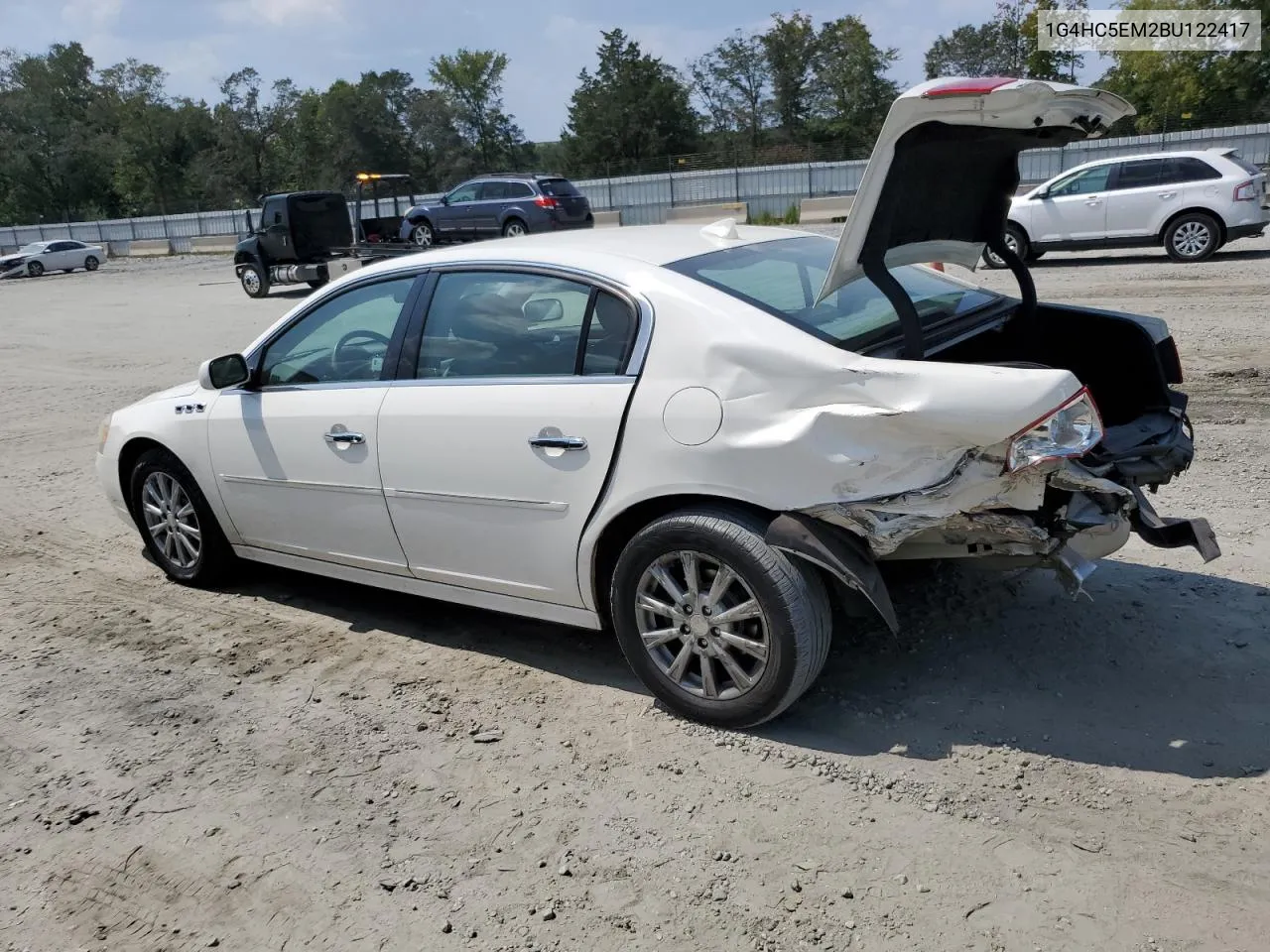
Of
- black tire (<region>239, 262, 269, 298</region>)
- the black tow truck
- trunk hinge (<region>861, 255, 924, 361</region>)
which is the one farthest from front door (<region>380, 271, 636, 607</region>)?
black tire (<region>239, 262, 269, 298</region>)

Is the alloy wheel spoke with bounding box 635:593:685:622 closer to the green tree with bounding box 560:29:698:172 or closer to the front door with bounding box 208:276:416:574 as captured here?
the front door with bounding box 208:276:416:574

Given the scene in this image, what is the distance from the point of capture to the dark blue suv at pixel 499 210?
24.4 m

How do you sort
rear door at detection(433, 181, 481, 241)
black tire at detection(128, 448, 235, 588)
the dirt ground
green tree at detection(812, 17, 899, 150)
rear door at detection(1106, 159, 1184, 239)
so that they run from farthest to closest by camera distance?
green tree at detection(812, 17, 899, 150)
rear door at detection(433, 181, 481, 241)
rear door at detection(1106, 159, 1184, 239)
black tire at detection(128, 448, 235, 588)
the dirt ground

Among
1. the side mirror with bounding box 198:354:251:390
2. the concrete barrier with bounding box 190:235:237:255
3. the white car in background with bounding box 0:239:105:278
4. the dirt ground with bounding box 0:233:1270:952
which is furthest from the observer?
the concrete barrier with bounding box 190:235:237:255

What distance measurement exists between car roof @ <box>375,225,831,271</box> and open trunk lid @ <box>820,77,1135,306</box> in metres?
0.72

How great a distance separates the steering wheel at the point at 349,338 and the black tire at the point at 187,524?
1.11 metres

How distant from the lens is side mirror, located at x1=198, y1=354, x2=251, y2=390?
477cm

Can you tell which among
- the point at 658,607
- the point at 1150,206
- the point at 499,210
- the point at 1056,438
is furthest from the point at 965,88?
the point at 499,210

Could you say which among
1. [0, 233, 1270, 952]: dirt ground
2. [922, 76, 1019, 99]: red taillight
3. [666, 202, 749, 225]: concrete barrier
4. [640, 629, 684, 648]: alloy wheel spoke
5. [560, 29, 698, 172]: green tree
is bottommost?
[0, 233, 1270, 952]: dirt ground

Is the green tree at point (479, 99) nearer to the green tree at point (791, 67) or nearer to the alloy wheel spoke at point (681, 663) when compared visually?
the green tree at point (791, 67)

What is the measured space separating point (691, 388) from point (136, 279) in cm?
3140

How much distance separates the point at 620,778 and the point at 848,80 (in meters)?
65.8

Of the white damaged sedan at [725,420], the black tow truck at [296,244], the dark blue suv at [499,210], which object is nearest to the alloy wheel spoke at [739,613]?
the white damaged sedan at [725,420]

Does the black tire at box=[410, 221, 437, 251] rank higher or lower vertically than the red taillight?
higher
